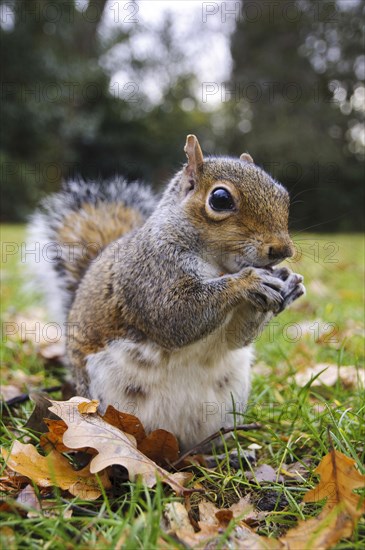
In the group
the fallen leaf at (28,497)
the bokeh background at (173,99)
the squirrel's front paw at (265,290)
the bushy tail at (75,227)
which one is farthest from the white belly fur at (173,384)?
the bokeh background at (173,99)

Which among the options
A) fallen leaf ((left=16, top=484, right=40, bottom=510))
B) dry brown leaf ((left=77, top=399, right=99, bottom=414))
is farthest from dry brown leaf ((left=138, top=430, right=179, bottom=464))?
fallen leaf ((left=16, top=484, right=40, bottom=510))

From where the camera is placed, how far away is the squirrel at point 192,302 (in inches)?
48.5

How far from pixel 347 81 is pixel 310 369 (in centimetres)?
1216

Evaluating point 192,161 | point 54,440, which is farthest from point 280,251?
point 54,440

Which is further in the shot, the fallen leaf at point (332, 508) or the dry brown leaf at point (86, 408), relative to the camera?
the dry brown leaf at point (86, 408)

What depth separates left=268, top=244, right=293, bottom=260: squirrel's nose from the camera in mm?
1204

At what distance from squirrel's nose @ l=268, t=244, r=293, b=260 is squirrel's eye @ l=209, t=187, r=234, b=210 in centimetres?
14

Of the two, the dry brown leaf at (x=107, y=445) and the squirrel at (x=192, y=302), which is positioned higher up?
the squirrel at (x=192, y=302)

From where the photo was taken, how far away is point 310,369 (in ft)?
5.84

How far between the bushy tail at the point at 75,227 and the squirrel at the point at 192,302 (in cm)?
41

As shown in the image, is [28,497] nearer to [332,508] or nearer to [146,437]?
[146,437]

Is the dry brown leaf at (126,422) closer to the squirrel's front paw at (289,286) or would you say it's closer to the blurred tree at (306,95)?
the squirrel's front paw at (289,286)

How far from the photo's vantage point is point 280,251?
1.21m

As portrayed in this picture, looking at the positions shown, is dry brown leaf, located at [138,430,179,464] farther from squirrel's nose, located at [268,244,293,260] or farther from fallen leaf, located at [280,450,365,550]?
squirrel's nose, located at [268,244,293,260]
